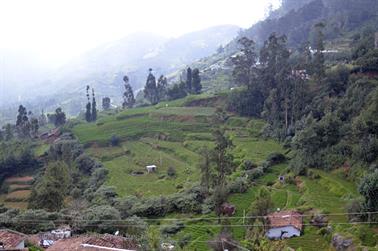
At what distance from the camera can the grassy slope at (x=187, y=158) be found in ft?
104

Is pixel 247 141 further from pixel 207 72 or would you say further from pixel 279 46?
pixel 207 72

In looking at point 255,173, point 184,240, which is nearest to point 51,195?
point 184,240

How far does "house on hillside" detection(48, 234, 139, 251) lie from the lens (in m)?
22.8

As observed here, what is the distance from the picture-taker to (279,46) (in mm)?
59094

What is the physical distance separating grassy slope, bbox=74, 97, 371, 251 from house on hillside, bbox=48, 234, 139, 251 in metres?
→ 5.25

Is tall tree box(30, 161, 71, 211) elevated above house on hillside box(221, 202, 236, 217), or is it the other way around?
tall tree box(30, 161, 71, 211)

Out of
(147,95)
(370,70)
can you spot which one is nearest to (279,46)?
(370,70)

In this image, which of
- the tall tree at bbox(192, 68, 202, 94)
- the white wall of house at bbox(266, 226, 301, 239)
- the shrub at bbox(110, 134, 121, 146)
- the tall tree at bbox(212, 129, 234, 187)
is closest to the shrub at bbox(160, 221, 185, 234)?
the tall tree at bbox(212, 129, 234, 187)

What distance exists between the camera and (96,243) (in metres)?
23.5

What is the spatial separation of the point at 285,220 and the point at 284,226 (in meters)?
0.47

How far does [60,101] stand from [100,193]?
127995 millimetres

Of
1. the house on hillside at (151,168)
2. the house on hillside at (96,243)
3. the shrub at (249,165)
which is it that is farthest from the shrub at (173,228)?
the house on hillside at (151,168)

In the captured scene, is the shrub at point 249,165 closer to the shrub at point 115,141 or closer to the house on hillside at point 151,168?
the house on hillside at point 151,168

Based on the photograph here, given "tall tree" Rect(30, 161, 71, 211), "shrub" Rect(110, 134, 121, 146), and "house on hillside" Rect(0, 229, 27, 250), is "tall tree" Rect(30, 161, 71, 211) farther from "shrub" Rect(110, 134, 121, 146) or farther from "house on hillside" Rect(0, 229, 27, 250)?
"shrub" Rect(110, 134, 121, 146)
